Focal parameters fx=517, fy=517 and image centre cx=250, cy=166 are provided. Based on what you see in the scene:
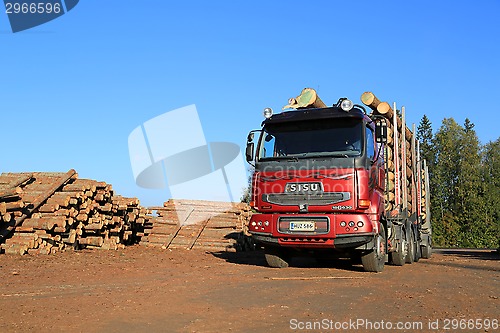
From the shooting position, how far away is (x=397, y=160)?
13.4 m

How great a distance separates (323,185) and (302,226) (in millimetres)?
945

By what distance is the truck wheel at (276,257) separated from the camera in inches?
479

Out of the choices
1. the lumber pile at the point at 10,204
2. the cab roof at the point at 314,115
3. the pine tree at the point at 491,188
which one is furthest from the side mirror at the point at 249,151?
the pine tree at the point at 491,188

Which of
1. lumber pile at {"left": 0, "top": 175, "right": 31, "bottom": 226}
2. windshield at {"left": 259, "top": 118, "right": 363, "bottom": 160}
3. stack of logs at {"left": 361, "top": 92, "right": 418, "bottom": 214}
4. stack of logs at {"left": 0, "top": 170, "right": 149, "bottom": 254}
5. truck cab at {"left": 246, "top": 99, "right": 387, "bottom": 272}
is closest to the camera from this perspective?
truck cab at {"left": 246, "top": 99, "right": 387, "bottom": 272}

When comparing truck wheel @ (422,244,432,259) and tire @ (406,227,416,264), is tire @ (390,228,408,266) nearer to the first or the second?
tire @ (406,227,416,264)

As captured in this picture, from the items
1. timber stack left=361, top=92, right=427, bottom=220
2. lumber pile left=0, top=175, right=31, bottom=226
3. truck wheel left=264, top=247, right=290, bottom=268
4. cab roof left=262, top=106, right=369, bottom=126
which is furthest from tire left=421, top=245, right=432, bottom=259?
lumber pile left=0, top=175, right=31, bottom=226

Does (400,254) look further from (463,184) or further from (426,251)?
(463,184)

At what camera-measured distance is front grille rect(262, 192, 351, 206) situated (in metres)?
10.3

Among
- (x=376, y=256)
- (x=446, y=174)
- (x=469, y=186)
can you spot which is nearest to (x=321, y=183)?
(x=376, y=256)

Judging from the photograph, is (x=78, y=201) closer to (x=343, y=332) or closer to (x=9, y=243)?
(x=9, y=243)

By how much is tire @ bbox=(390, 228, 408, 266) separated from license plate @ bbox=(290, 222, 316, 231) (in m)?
3.51

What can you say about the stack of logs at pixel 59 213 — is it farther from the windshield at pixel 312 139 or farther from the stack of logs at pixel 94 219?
the windshield at pixel 312 139

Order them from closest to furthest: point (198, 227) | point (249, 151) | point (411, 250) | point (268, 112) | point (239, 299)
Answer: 1. point (239, 299)
2. point (249, 151)
3. point (268, 112)
4. point (411, 250)
5. point (198, 227)

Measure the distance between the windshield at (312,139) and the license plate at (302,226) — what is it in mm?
1399
